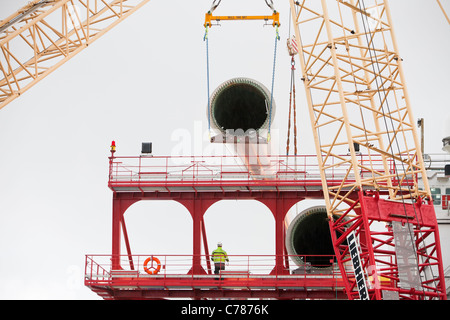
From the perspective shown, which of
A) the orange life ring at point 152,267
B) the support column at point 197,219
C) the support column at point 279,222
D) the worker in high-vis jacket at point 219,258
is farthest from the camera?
the support column at point 197,219

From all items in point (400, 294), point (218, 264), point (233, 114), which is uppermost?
point (233, 114)

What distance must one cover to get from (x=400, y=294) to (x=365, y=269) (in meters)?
2.14

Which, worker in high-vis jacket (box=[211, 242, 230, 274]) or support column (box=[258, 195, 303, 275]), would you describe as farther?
support column (box=[258, 195, 303, 275])

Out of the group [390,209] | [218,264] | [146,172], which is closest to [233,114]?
[146,172]

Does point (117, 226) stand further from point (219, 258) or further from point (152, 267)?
point (219, 258)

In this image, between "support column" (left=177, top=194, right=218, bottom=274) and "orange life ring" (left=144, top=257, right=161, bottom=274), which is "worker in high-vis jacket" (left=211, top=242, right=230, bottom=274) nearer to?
"support column" (left=177, top=194, right=218, bottom=274)

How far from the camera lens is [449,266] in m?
53.8

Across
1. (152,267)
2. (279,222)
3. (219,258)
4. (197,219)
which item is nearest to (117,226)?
(152,267)

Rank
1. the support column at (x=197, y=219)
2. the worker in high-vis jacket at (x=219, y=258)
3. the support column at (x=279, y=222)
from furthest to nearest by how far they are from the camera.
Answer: the support column at (x=197, y=219), the support column at (x=279, y=222), the worker in high-vis jacket at (x=219, y=258)

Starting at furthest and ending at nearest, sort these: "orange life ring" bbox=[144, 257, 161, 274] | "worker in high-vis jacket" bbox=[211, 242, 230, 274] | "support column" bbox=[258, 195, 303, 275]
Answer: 1. "support column" bbox=[258, 195, 303, 275]
2. "orange life ring" bbox=[144, 257, 161, 274]
3. "worker in high-vis jacket" bbox=[211, 242, 230, 274]

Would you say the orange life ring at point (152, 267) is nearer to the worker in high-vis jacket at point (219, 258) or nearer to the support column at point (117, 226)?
the support column at point (117, 226)

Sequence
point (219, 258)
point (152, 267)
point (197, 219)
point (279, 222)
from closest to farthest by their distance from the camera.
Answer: point (219, 258) < point (152, 267) < point (279, 222) < point (197, 219)
